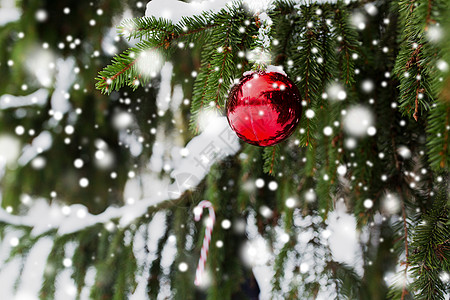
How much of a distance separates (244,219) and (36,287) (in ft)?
2.76

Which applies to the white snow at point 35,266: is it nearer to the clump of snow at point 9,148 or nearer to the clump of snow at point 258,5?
the clump of snow at point 9,148

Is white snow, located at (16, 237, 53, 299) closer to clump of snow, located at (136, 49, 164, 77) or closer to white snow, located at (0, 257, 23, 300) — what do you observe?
white snow, located at (0, 257, 23, 300)

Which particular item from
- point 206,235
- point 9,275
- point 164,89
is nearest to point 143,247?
point 206,235

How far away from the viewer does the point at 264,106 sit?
0.65 m

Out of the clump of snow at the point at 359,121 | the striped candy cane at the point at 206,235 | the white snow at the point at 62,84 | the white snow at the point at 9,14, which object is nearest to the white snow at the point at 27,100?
the white snow at the point at 62,84

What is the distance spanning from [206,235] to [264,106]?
646 millimetres

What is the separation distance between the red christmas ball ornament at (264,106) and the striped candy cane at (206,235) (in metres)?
0.56

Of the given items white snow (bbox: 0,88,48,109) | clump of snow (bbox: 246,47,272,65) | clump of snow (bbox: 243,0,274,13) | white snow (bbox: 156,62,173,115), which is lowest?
white snow (bbox: 0,88,48,109)

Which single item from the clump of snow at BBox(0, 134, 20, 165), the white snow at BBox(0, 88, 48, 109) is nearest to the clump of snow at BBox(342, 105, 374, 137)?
the white snow at BBox(0, 88, 48, 109)

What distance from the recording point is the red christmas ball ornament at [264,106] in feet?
2.13

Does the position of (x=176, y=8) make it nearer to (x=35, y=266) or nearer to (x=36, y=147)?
(x=35, y=266)

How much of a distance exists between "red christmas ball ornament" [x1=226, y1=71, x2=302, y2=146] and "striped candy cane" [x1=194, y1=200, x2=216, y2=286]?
0.56 metres

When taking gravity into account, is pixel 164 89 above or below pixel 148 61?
below

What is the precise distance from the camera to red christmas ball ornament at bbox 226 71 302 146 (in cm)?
65
